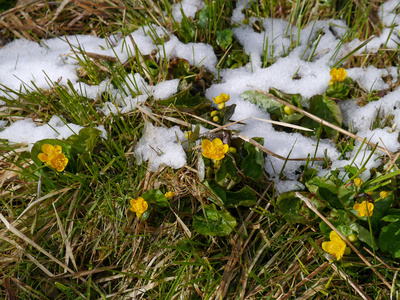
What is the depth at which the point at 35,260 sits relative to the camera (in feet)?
6.09

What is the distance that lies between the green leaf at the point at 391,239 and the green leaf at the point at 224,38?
163 centimetres

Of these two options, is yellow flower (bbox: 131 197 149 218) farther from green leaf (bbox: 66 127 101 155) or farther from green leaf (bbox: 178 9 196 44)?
green leaf (bbox: 178 9 196 44)

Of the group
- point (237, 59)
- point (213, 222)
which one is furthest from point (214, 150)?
point (237, 59)

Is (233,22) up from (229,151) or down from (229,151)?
up

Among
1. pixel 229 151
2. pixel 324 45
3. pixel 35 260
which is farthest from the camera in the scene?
pixel 324 45

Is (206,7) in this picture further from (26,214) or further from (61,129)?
(26,214)

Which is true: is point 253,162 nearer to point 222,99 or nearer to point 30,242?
point 222,99

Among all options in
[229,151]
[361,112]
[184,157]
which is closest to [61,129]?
[184,157]

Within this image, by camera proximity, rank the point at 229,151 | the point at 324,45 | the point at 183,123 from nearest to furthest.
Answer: the point at 229,151 → the point at 183,123 → the point at 324,45

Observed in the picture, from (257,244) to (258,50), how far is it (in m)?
1.47

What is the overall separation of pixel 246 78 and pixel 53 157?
1399 mm

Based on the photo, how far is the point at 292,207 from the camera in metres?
1.89

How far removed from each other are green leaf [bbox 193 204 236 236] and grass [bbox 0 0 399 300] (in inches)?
2.3

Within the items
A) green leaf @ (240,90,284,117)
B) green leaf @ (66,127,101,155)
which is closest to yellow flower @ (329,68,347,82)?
green leaf @ (240,90,284,117)
